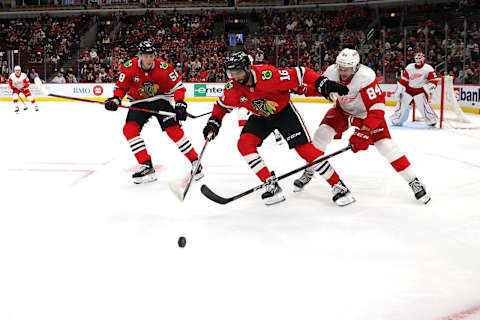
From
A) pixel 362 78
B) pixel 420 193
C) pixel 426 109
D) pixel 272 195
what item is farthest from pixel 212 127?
pixel 426 109

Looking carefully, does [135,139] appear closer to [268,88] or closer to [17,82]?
[268,88]

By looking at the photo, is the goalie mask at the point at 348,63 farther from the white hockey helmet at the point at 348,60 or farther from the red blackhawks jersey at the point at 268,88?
the red blackhawks jersey at the point at 268,88

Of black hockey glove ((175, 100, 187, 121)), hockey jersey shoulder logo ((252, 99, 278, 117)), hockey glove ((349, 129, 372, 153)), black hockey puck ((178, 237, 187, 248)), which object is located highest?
hockey jersey shoulder logo ((252, 99, 278, 117))

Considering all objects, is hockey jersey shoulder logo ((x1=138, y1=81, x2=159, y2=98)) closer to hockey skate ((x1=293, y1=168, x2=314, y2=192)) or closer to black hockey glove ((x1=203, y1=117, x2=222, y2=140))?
black hockey glove ((x1=203, y1=117, x2=222, y2=140))

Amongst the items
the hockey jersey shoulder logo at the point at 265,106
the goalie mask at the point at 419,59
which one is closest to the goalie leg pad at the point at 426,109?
the goalie mask at the point at 419,59

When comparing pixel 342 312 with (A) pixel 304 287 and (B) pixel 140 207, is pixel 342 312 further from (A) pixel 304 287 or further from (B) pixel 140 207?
(B) pixel 140 207

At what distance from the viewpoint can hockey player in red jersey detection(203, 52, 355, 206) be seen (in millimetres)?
3041

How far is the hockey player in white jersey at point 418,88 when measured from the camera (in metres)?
7.41

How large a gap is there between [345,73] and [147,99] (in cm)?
183

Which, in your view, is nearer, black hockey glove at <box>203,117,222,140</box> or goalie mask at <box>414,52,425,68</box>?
black hockey glove at <box>203,117,222,140</box>

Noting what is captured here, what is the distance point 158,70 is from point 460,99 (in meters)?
7.77

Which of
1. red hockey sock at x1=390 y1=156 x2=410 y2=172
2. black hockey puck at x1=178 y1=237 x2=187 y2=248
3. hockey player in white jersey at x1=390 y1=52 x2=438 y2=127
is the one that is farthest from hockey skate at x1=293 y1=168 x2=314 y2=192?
hockey player in white jersey at x1=390 y1=52 x2=438 y2=127

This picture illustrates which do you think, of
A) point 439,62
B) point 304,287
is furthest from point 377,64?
point 304,287

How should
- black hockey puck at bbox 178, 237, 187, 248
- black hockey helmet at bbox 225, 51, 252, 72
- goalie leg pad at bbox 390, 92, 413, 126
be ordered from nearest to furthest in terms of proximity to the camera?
black hockey puck at bbox 178, 237, 187, 248 → black hockey helmet at bbox 225, 51, 252, 72 → goalie leg pad at bbox 390, 92, 413, 126
